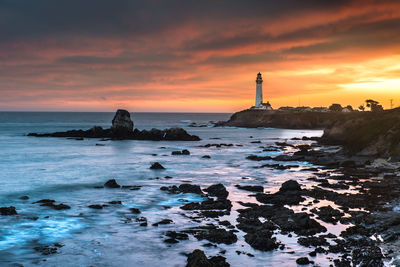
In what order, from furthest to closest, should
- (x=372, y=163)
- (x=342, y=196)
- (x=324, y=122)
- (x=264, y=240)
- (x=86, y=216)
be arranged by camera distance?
1. (x=324, y=122)
2. (x=372, y=163)
3. (x=342, y=196)
4. (x=86, y=216)
5. (x=264, y=240)

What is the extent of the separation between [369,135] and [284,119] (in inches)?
3531

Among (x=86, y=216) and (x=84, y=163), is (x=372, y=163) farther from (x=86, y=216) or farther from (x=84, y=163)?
(x=84, y=163)

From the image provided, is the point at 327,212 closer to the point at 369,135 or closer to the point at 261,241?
the point at 261,241

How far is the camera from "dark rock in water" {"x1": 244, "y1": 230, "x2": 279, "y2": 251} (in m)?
13.1

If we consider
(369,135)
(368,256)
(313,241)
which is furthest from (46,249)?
(369,135)

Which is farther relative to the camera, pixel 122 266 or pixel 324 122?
pixel 324 122

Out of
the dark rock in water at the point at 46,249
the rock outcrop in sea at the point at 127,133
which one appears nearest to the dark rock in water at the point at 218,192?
the dark rock in water at the point at 46,249

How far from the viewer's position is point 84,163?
4175 cm

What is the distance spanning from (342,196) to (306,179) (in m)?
7.20

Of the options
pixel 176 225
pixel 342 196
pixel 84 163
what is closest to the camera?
pixel 176 225

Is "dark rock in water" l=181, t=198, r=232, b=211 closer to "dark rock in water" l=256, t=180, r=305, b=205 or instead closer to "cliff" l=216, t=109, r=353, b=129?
"dark rock in water" l=256, t=180, r=305, b=205

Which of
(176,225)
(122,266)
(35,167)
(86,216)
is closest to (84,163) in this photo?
(35,167)

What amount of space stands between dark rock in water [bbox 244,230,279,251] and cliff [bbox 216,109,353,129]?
116 metres

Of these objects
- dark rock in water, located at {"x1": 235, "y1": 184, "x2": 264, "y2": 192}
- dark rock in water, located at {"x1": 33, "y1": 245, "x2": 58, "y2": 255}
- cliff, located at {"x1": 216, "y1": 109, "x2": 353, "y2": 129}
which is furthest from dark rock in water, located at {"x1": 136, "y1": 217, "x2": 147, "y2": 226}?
cliff, located at {"x1": 216, "y1": 109, "x2": 353, "y2": 129}
